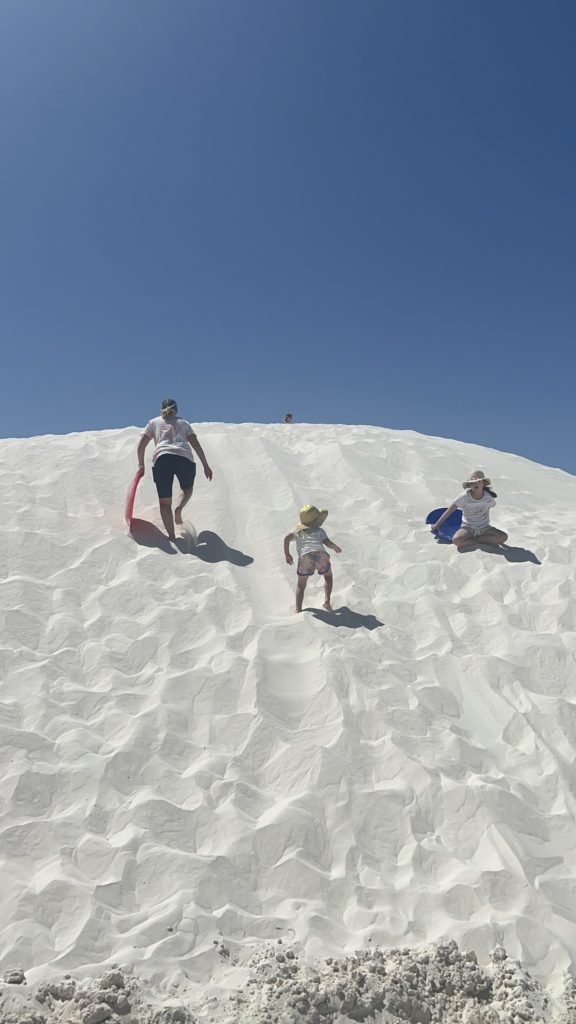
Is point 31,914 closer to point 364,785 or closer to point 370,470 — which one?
point 364,785

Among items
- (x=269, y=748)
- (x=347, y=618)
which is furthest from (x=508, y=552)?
(x=269, y=748)

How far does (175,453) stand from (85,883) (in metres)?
4.39

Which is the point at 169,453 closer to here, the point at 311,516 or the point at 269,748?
the point at 311,516

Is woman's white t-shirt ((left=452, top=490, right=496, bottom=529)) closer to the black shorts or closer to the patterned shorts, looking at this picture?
the patterned shorts

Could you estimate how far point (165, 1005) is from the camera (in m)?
2.80

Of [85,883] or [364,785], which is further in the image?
[364,785]

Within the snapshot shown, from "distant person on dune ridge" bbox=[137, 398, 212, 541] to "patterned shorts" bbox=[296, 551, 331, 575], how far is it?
1.80 meters

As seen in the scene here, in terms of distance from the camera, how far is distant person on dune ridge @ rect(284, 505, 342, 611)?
6039 mm

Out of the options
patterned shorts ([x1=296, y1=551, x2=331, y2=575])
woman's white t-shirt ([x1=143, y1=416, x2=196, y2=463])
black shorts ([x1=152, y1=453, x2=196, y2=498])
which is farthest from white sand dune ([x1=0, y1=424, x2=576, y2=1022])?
woman's white t-shirt ([x1=143, y1=416, x2=196, y2=463])

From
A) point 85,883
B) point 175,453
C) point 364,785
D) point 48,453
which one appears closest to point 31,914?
point 85,883

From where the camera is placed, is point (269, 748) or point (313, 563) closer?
point (269, 748)

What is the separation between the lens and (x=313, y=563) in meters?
6.05

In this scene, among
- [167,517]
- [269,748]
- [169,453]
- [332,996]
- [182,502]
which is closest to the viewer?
[332,996]

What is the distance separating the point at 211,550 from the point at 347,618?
187 cm
